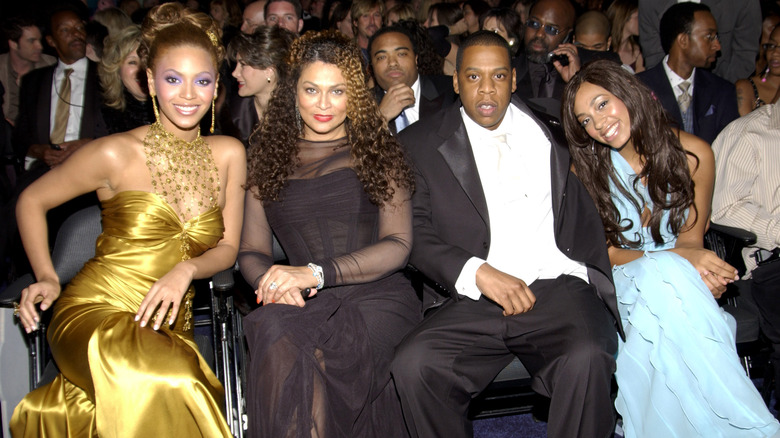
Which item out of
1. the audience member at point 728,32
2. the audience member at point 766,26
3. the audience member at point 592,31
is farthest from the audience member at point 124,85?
the audience member at point 766,26

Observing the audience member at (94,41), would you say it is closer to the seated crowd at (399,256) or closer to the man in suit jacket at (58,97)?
the man in suit jacket at (58,97)

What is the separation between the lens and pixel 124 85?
159 inches

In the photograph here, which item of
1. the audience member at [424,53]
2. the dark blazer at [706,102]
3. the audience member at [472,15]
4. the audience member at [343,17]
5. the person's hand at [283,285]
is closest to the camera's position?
the person's hand at [283,285]

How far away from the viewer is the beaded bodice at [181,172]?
2.97 m

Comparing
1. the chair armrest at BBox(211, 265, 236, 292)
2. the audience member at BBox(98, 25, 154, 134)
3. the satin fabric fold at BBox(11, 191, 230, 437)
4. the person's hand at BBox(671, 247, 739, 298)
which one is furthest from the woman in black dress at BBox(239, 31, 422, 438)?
the person's hand at BBox(671, 247, 739, 298)

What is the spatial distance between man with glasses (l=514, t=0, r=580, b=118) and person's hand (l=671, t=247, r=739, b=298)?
1086 mm

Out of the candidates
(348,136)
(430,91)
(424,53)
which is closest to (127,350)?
(348,136)

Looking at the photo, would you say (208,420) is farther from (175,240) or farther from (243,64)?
(243,64)

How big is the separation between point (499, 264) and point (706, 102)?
2372mm

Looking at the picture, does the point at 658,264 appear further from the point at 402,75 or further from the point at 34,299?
the point at 34,299

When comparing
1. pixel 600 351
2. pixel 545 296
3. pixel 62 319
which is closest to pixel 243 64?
pixel 62 319

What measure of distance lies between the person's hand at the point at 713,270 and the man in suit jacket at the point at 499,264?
42 centimetres

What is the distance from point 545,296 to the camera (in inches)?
117

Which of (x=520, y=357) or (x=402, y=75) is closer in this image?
(x=520, y=357)
